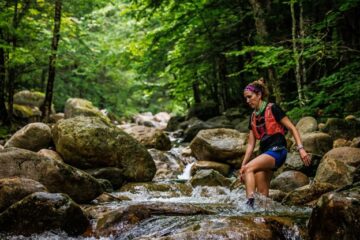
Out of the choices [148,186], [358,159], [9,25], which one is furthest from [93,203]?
[9,25]

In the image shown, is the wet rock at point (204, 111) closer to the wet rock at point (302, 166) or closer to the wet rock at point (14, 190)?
the wet rock at point (302, 166)

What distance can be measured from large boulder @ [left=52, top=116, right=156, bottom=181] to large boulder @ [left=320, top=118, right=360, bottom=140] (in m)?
4.66

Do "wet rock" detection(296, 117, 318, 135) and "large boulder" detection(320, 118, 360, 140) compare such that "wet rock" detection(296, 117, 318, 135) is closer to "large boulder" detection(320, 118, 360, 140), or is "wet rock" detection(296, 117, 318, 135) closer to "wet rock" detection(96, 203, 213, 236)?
"large boulder" detection(320, 118, 360, 140)

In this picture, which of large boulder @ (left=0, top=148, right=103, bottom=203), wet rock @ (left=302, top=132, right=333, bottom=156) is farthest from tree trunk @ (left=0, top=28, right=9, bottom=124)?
wet rock @ (left=302, top=132, right=333, bottom=156)

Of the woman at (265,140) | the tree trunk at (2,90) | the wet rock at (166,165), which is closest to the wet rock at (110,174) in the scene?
the wet rock at (166,165)

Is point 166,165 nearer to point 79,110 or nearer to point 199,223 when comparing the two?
point 79,110

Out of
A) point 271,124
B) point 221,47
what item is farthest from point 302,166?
point 221,47

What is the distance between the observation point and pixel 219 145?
1176 cm

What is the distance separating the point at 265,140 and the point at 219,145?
6325 mm

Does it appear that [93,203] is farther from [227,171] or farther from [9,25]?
[9,25]

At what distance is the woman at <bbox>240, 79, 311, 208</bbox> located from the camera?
529cm

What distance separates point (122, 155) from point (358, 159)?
5.36m

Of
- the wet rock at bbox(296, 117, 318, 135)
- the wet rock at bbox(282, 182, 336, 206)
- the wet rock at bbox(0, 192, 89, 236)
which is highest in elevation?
the wet rock at bbox(0, 192, 89, 236)

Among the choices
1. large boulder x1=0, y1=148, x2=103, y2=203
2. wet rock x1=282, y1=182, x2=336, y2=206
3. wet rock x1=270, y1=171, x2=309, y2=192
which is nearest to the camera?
wet rock x1=282, y1=182, x2=336, y2=206
